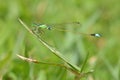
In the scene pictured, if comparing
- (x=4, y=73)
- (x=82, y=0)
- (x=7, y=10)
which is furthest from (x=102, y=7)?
(x=4, y=73)

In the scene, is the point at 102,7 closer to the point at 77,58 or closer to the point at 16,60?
the point at 77,58

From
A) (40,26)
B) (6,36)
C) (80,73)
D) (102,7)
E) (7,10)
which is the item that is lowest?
(102,7)

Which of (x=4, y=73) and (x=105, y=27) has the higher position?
(x=4, y=73)

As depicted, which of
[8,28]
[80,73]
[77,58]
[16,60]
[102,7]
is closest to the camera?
[80,73]

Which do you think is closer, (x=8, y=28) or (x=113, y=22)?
(x=8, y=28)

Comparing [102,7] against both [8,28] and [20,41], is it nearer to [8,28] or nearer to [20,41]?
[8,28]

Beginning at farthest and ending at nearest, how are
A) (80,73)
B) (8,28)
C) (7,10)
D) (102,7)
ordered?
(102,7) → (7,10) → (8,28) → (80,73)
